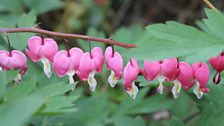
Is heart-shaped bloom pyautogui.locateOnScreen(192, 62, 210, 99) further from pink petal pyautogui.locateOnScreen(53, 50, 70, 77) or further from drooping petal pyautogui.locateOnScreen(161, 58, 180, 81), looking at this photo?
→ pink petal pyautogui.locateOnScreen(53, 50, 70, 77)

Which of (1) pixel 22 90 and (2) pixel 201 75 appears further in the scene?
(2) pixel 201 75

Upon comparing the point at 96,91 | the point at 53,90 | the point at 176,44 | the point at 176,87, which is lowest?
the point at 96,91

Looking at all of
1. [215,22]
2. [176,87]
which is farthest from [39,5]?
[215,22]

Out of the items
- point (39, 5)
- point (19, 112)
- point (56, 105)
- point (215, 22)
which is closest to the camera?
point (19, 112)

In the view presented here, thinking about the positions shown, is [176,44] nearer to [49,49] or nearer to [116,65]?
[116,65]

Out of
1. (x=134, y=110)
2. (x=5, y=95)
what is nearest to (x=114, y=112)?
(x=134, y=110)

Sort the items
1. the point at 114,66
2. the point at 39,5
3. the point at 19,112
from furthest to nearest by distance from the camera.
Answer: the point at 39,5 < the point at 114,66 < the point at 19,112

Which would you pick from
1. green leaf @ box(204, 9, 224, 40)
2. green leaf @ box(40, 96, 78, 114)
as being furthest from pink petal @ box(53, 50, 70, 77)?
green leaf @ box(204, 9, 224, 40)
